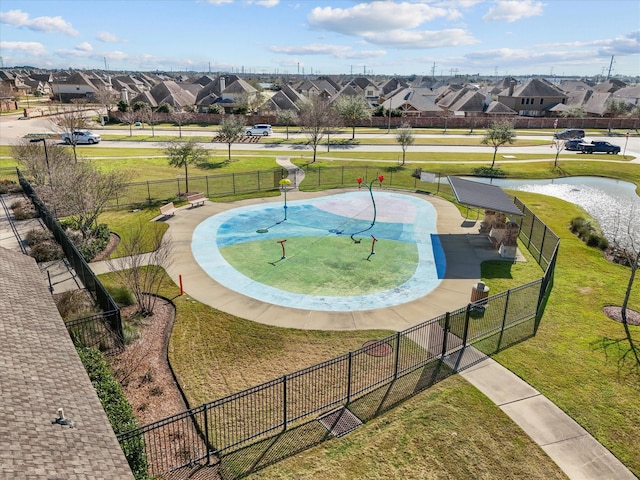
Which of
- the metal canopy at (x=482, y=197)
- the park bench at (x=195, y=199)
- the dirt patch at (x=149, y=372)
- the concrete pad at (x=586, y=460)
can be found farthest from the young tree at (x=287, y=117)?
the concrete pad at (x=586, y=460)

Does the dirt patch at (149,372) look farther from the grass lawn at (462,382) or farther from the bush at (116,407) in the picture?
the bush at (116,407)

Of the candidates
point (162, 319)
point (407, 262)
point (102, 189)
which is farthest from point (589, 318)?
point (102, 189)

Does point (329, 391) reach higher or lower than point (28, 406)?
lower

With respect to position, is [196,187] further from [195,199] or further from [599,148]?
[599,148]

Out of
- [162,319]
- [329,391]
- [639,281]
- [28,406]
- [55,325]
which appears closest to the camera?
[28,406]

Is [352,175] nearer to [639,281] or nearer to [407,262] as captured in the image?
[407,262]

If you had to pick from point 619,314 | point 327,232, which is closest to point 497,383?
point 619,314
